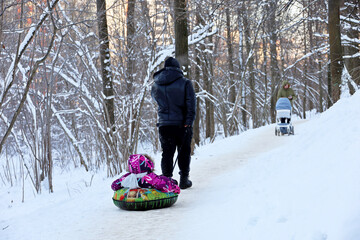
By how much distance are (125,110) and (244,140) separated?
4.84 metres

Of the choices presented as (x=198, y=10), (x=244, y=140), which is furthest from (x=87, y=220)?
(x=244, y=140)

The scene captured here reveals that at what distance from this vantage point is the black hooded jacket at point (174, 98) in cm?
543

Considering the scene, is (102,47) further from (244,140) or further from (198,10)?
(244,140)

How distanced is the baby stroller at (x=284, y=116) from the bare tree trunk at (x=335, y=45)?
60.3 inches

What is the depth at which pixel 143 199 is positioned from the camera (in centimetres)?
454

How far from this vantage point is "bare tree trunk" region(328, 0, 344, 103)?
10875 millimetres

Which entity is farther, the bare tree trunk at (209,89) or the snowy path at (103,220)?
the bare tree trunk at (209,89)

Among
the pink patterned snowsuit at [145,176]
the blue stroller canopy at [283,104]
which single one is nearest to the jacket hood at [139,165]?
the pink patterned snowsuit at [145,176]

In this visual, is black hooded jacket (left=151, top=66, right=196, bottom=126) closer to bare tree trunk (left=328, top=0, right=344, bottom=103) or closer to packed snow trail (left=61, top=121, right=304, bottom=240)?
packed snow trail (left=61, top=121, right=304, bottom=240)

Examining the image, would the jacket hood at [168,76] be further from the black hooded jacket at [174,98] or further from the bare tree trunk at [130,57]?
the bare tree trunk at [130,57]

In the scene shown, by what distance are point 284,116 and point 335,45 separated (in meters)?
2.67

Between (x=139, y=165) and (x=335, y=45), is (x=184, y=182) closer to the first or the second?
(x=139, y=165)

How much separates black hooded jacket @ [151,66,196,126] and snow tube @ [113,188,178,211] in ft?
3.96

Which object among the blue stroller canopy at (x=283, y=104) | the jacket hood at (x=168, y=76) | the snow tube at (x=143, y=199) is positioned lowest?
the snow tube at (x=143, y=199)
